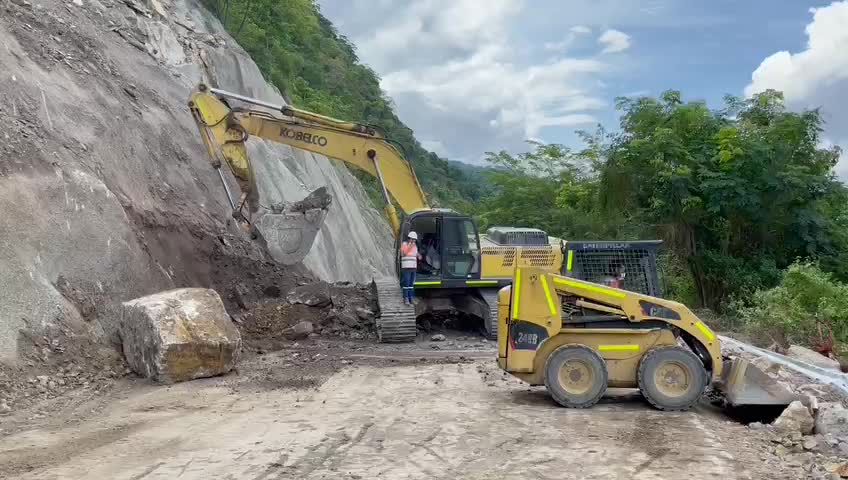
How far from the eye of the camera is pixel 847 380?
966 centimetres

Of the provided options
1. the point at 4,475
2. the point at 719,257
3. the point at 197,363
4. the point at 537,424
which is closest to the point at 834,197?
the point at 719,257

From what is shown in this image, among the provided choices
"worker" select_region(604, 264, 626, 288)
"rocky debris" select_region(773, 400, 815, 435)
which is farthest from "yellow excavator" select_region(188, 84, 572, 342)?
"rocky debris" select_region(773, 400, 815, 435)

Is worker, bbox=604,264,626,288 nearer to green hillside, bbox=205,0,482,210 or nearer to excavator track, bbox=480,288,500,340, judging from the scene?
excavator track, bbox=480,288,500,340

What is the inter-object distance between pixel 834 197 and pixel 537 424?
14.9 metres

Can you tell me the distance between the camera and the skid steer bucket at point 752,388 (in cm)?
878

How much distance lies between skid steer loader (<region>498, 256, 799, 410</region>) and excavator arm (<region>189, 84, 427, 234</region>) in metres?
6.34

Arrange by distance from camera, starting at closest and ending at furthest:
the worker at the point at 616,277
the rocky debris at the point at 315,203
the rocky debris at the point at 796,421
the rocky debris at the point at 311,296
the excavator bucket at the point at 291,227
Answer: the rocky debris at the point at 796,421
the worker at the point at 616,277
the excavator bucket at the point at 291,227
the rocky debris at the point at 311,296
the rocky debris at the point at 315,203

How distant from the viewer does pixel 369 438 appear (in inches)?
294

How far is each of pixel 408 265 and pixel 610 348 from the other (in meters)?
5.61

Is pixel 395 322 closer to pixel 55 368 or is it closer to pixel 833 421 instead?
pixel 55 368

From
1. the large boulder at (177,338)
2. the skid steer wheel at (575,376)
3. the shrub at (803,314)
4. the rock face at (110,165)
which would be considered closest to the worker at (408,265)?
the rock face at (110,165)

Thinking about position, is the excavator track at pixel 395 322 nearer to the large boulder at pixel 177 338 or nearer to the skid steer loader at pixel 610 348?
the large boulder at pixel 177 338

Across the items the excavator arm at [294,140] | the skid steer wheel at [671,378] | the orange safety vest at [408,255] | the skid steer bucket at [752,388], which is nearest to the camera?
the skid steer bucket at [752,388]

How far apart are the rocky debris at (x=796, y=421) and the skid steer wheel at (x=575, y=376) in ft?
5.97
